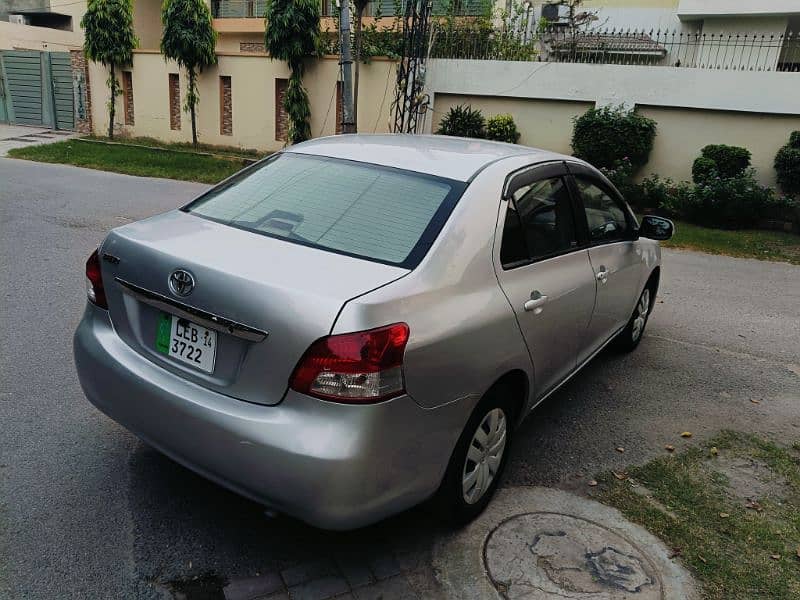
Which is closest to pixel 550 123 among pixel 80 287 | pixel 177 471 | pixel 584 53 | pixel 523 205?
pixel 584 53

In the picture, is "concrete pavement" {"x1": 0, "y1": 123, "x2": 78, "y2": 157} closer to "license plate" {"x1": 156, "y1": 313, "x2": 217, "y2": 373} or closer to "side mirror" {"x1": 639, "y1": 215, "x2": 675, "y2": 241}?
"side mirror" {"x1": 639, "y1": 215, "x2": 675, "y2": 241}

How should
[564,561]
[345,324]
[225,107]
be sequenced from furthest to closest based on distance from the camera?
[225,107] < [564,561] < [345,324]

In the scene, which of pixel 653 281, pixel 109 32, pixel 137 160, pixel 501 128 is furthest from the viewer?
pixel 109 32

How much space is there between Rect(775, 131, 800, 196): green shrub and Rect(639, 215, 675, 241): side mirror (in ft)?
28.6

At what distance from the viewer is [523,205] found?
340 cm

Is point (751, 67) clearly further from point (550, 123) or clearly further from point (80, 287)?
point (80, 287)

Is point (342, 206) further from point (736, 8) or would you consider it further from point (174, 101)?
point (174, 101)

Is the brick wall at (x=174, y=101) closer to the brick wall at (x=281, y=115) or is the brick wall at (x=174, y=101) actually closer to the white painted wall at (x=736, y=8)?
the brick wall at (x=281, y=115)

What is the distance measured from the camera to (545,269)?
11.3 feet

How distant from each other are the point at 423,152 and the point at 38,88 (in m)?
22.4

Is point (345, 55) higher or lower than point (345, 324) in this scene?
higher

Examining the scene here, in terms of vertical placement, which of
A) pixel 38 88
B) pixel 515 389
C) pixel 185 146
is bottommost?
pixel 185 146

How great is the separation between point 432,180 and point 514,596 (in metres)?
1.82

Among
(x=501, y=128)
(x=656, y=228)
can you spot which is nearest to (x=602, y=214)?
(x=656, y=228)
